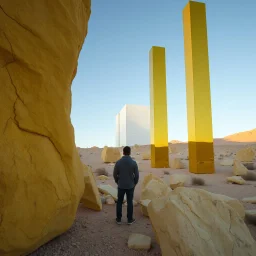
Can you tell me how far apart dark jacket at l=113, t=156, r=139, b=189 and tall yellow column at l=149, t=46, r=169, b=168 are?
819cm

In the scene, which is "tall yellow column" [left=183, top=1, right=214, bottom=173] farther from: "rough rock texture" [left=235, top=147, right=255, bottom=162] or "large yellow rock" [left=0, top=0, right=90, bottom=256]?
"large yellow rock" [left=0, top=0, right=90, bottom=256]

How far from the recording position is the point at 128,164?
3.35 meters

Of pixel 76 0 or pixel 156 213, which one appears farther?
pixel 76 0

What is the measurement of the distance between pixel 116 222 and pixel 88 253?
99 centimetres

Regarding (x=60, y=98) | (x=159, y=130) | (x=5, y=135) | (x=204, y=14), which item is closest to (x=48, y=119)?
(x=60, y=98)

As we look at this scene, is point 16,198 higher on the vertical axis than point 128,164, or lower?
lower

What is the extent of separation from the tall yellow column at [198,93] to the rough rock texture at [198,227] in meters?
6.30

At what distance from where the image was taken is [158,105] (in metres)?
12.1

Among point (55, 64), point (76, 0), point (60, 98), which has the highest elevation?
point (76, 0)

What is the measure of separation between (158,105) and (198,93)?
3.72 metres

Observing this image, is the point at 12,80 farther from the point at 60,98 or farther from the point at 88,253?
the point at 88,253

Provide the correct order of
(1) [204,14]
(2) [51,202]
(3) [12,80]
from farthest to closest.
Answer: (1) [204,14], (2) [51,202], (3) [12,80]

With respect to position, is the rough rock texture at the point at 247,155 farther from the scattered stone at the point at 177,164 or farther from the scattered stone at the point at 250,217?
the scattered stone at the point at 250,217

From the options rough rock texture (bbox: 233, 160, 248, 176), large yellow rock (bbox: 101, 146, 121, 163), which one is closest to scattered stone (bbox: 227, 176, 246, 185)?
rough rock texture (bbox: 233, 160, 248, 176)
